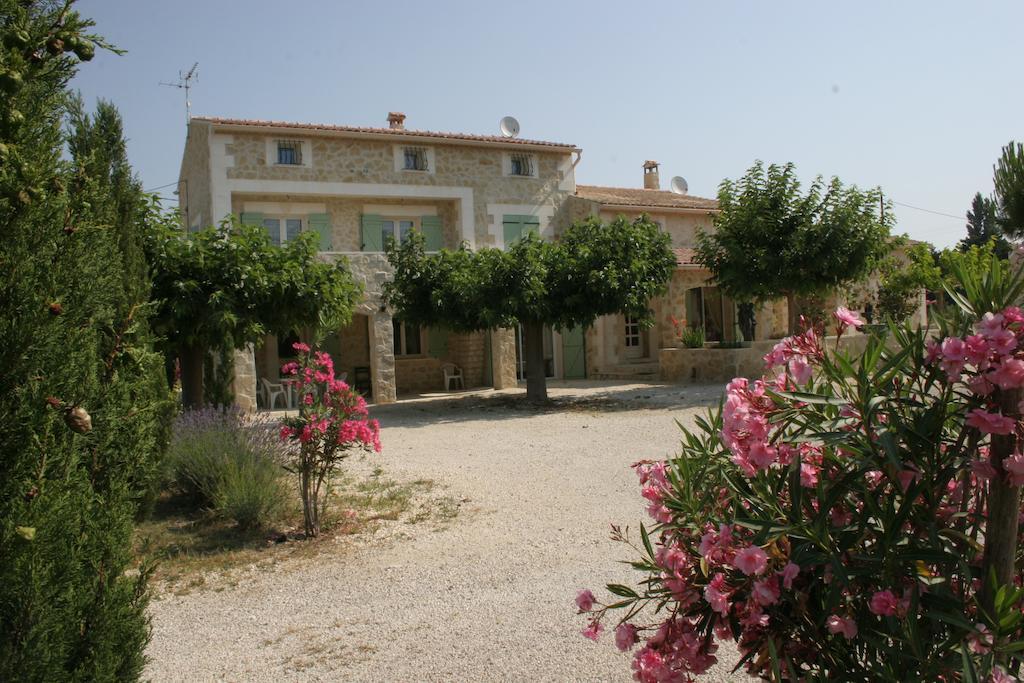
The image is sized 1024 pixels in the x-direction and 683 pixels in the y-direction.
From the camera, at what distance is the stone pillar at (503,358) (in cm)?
1923

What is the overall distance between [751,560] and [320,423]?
4.58m

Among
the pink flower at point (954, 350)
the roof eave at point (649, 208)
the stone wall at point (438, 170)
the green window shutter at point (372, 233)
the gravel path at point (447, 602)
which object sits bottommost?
the gravel path at point (447, 602)

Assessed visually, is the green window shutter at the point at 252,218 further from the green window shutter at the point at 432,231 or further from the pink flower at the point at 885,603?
the pink flower at the point at 885,603

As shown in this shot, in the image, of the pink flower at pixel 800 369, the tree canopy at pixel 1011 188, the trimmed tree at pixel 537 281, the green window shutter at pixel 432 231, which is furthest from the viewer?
the green window shutter at pixel 432 231

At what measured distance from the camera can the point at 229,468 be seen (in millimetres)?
6461

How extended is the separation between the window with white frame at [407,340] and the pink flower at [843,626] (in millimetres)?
18751

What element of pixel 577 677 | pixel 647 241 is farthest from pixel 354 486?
pixel 647 241

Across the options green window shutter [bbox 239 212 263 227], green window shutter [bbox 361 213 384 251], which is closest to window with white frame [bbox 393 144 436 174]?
green window shutter [bbox 361 213 384 251]

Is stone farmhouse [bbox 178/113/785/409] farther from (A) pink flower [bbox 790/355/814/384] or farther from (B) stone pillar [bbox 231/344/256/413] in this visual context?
(A) pink flower [bbox 790/355/814/384]

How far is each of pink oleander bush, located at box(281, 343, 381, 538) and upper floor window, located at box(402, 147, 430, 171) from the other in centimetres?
1373

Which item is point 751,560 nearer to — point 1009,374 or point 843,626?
point 843,626

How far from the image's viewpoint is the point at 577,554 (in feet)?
17.3

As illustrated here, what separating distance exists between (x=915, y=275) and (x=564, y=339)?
8.64 meters

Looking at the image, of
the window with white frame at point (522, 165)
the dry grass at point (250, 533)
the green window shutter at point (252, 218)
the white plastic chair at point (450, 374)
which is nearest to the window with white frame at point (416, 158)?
the window with white frame at point (522, 165)
